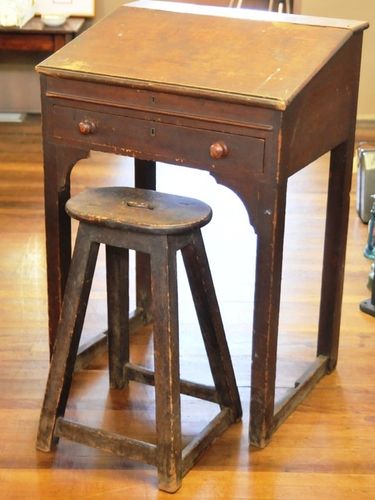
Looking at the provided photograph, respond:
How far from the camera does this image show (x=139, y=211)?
2408 mm

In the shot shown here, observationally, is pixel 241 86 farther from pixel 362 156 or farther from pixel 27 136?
pixel 27 136

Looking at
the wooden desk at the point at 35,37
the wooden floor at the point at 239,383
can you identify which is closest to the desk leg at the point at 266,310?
the wooden floor at the point at 239,383

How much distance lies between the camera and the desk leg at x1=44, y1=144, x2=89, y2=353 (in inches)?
103

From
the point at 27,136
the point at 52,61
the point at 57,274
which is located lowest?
the point at 27,136


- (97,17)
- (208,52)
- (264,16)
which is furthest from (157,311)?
(97,17)

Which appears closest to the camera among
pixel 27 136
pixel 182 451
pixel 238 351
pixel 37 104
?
pixel 182 451

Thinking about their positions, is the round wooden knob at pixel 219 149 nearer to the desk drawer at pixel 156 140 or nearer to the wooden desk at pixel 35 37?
the desk drawer at pixel 156 140

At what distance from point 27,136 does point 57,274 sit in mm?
3029

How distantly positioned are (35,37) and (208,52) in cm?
325

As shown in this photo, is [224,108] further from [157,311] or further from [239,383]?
[239,383]

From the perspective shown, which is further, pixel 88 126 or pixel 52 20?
pixel 52 20

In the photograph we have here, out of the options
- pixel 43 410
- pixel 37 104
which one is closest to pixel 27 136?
pixel 37 104

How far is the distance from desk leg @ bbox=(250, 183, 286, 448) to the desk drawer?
116 mm

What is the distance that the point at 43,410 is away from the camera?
257 centimetres
